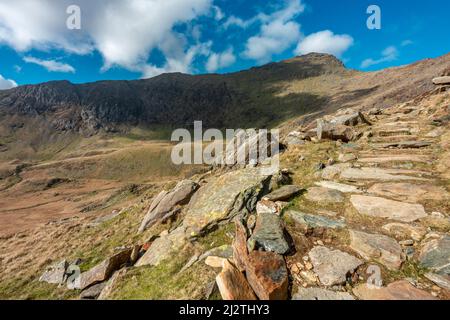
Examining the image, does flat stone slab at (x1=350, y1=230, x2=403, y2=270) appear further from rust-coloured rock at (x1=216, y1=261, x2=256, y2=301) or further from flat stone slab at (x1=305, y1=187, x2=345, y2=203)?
rust-coloured rock at (x1=216, y1=261, x2=256, y2=301)

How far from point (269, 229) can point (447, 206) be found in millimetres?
4342

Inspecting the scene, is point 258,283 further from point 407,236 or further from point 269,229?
point 407,236

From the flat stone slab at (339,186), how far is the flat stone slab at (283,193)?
101 centimetres

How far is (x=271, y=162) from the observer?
11.1 m

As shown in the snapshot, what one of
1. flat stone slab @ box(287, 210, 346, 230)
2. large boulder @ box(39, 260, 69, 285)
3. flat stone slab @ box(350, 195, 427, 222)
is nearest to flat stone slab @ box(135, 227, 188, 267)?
flat stone slab @ box(287, 210, 346, 230)

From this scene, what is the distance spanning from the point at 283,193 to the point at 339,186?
194 cm

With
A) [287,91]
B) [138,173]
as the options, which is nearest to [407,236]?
[138,173]

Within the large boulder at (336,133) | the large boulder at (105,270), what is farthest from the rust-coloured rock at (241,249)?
the large boulder at (336,133)

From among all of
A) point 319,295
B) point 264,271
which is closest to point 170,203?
point 264,271

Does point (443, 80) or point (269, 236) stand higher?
point (443, 80)

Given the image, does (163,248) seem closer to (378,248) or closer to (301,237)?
(301,237)

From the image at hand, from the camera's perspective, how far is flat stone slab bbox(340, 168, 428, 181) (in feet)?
25.6

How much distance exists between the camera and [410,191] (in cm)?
684

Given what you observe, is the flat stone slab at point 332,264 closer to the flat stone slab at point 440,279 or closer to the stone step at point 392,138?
the flat stone slab at point 440,279
